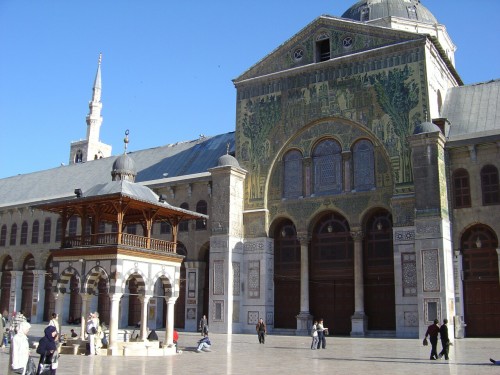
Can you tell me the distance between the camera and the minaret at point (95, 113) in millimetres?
65312

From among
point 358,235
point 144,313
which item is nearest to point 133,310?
point 358,235

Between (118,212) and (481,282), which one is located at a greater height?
(118,212)

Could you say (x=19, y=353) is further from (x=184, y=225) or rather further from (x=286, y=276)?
(x=184, y=225)

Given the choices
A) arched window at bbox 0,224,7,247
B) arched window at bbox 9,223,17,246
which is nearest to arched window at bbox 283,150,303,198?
arched window at bbox 9,223,17,246

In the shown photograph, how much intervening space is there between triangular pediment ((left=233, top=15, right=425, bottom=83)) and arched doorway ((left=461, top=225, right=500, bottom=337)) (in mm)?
9675

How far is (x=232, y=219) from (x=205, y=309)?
5687 mm

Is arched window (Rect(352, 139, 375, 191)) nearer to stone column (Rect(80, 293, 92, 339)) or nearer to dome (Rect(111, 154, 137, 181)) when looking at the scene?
dome (Rect(111, 154, 137, 181))

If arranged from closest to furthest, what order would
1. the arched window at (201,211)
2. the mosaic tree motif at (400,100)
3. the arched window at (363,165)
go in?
the mosaic tree motif at (400,100) → the arched window at (363,165) → the arched window at (201,211)

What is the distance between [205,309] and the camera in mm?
32188

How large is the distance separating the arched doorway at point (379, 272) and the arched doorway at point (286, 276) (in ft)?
12.1

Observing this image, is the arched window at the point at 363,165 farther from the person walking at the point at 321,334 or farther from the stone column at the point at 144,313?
the stone column at the point at 144,313

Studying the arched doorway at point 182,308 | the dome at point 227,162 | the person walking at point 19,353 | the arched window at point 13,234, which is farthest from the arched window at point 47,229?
the person walking at point 19,353

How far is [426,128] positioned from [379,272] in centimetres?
688

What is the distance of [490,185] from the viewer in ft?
82.2
